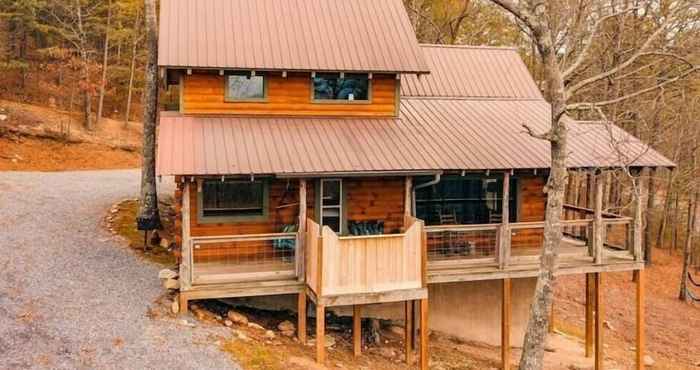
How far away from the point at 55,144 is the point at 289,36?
66.3 ft

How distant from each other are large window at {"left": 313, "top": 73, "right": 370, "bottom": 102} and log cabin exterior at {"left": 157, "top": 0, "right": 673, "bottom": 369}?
37mm

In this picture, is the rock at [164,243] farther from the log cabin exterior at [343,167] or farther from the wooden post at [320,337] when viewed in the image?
the wooden post at [320,337]

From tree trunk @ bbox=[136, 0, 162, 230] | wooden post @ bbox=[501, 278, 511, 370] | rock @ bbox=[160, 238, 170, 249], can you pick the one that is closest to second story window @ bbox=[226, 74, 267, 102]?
tree trunk @ bbox=[136, 0, 162, 230]

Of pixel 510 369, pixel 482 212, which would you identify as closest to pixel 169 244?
A: pixel 482 212

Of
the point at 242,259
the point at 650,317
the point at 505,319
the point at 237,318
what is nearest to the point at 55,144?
the point at 242,259

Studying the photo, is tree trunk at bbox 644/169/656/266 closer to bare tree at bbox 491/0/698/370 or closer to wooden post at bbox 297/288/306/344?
bare tree at bbox 491/0/698/370

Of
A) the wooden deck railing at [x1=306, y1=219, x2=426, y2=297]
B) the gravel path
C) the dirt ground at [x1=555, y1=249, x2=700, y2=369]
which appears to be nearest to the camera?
the gravel path

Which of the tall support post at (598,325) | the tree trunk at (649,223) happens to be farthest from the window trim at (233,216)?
the tree trunk at (649,223)

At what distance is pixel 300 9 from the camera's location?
16.7 metres

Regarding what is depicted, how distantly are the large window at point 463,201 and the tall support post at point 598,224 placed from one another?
2.10 m

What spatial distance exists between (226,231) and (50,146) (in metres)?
21.1

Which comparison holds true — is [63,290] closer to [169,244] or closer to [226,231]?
[226,231]

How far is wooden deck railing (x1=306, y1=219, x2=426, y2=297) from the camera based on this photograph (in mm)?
11406

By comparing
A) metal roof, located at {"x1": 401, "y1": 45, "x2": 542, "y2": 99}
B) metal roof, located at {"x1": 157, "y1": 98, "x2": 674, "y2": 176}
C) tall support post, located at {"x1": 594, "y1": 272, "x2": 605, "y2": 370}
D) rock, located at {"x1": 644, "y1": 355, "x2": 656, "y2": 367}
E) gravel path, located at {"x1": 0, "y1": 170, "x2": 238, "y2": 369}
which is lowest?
rock, located at {"x1": 644, "y1": 355, "x2": 656, "y2": 367}
